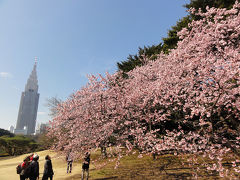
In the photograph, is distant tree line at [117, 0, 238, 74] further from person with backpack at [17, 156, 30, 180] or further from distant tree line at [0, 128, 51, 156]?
distant tree line at [0, 128, 51, 156]

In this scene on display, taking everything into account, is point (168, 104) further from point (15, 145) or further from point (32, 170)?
point (15, 145)

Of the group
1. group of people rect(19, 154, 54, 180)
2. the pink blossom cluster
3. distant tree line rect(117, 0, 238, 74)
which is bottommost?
group of people rect(19, 154, 54, 180)

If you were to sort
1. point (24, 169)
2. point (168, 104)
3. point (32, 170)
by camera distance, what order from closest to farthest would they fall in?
point (32, 170) < point (24, 169) < point (168, 104)

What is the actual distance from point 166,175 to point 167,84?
14.8 ft

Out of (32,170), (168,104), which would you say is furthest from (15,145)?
(168,104)

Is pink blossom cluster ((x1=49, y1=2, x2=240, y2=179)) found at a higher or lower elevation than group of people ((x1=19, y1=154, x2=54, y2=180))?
higher

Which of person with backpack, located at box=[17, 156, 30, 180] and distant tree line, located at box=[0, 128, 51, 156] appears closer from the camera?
person with backpack, located at box=[17, 156, 30, 180]

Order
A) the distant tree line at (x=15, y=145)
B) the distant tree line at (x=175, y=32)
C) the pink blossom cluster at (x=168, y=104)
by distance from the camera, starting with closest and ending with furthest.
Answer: the pink blossom cluster at (x=168, y=104)
the distant tree line at (x=175, y=32)
the distant tree line at (x=15, y=145)

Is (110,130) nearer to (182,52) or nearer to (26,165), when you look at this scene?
(26,165)

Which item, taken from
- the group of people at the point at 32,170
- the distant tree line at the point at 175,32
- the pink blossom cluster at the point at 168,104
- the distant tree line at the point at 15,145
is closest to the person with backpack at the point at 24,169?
the group of people at the point at 32,170

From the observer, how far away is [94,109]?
8.53 meters

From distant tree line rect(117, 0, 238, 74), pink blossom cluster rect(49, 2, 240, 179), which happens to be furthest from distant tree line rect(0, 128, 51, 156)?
pink blossom cluster rect(49, 2, 240, 179)

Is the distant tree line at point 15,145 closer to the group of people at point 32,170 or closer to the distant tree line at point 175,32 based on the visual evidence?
the distant tree line at point 175,32

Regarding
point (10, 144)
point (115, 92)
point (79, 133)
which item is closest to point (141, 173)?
point (79, 133)
